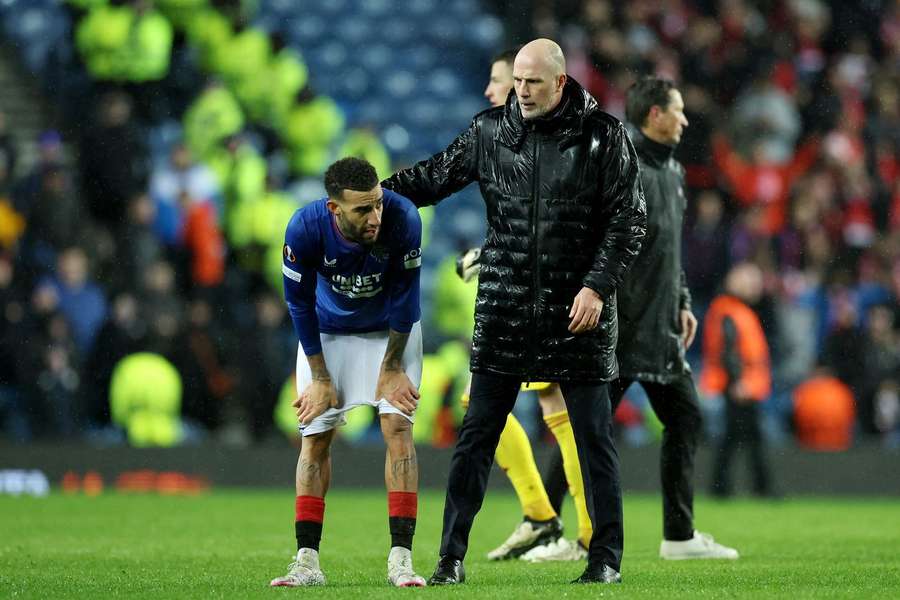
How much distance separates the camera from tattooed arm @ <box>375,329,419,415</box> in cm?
684

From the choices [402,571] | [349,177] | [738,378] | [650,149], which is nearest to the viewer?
[349,177]

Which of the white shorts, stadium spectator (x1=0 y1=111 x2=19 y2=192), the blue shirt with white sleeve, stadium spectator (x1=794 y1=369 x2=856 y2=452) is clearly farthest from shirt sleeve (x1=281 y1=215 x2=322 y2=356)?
stadium spectator (x1=0 y1=111 x2=19 y2=192)

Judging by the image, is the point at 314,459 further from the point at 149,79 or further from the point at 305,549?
the point at 149,79

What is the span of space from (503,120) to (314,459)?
5.47 ft

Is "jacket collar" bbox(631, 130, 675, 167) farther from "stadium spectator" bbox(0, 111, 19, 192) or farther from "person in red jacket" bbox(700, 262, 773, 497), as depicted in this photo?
"stadium spectator" bbox(0, 111, 19, 192)

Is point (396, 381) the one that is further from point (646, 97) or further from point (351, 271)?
point (646, 97)

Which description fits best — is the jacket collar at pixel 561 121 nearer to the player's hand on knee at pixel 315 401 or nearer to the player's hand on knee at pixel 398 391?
the player's hand on knee at pixel 398 391

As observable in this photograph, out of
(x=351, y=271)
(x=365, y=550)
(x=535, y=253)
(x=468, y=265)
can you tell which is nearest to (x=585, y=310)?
(x=535, y=253)

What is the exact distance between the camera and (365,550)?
8961 mm

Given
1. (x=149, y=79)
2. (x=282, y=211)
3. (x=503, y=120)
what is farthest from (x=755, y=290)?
(x=503, y=120)

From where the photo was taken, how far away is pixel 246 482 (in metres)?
14.9

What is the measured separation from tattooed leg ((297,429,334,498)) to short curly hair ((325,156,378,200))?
3.55ft

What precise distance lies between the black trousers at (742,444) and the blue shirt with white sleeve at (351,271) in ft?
23.9

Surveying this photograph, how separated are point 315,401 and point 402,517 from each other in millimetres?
612
